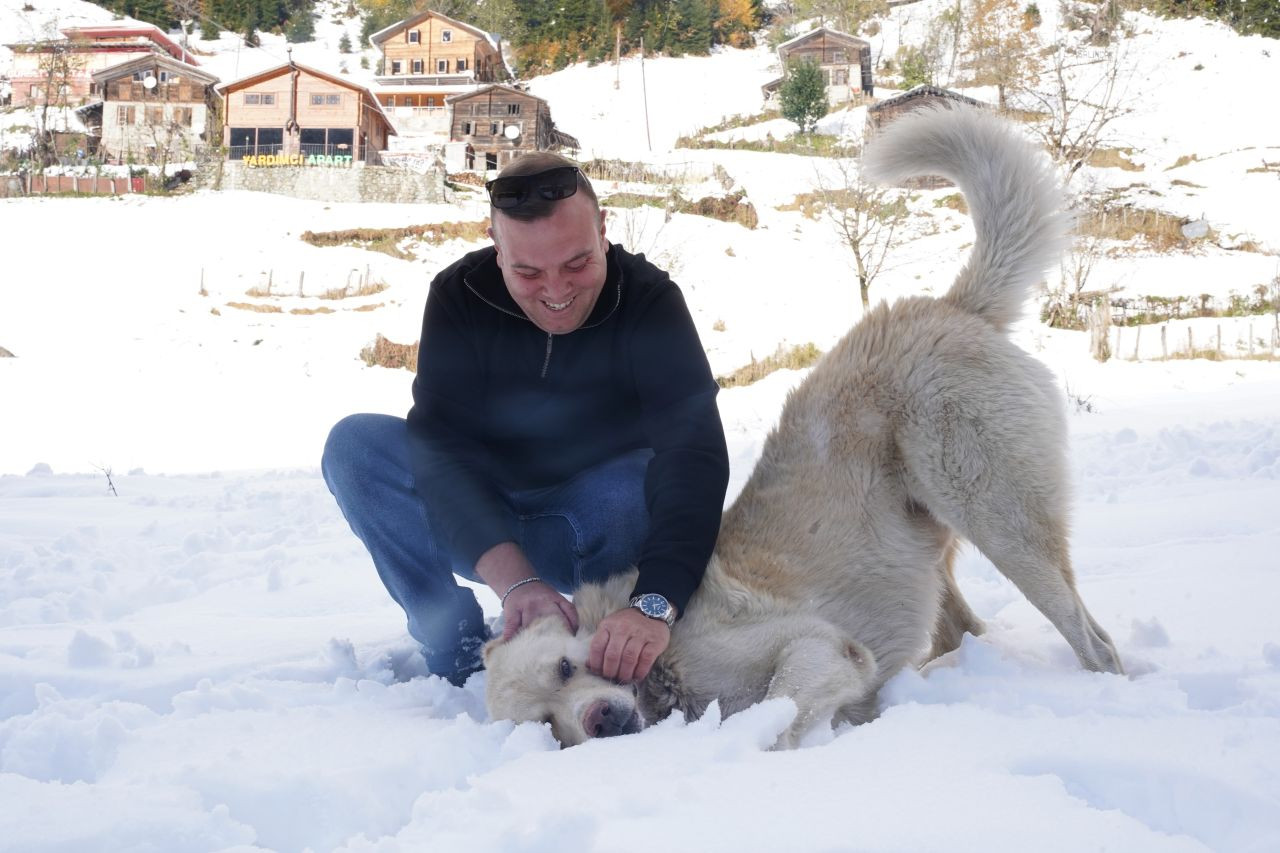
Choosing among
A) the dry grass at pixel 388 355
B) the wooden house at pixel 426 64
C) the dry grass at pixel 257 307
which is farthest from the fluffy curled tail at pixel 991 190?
the wooden house at pixel 426 64

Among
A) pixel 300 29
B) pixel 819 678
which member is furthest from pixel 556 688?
pixel 300 29

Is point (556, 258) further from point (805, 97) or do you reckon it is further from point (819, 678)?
point (805, 97)

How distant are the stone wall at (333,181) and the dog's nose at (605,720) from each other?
29410mm

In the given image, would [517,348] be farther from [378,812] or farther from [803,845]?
[803,845]

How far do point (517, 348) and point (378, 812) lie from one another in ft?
4.91

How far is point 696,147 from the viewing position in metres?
38.8

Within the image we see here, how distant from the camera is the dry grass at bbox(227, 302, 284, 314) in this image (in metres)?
19.8

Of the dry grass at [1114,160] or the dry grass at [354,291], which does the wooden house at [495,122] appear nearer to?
the dry grass at [354,291]

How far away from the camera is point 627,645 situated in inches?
86.9

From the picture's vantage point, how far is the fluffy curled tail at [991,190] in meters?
3.08

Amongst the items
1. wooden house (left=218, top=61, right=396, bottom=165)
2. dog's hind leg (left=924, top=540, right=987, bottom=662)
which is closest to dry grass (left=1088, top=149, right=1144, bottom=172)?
wooden house (left=218, top=61, right=396, bottom=165)

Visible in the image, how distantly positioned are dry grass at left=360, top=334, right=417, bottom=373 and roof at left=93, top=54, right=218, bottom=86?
29912 millimetres

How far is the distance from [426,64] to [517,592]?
48854 millimetres

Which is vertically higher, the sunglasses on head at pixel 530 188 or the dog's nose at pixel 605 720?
the sunglasses on head at pixel 530 188
